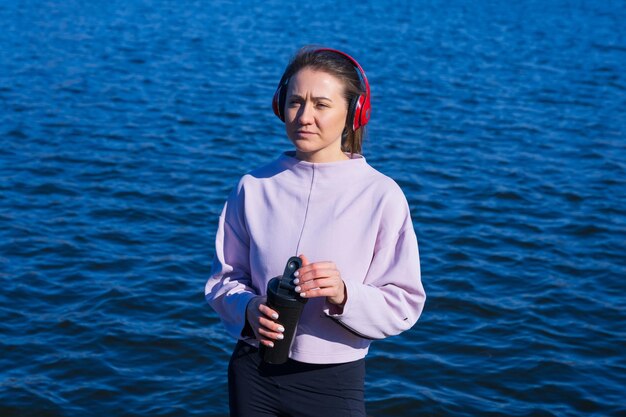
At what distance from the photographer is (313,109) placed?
10.3 feet

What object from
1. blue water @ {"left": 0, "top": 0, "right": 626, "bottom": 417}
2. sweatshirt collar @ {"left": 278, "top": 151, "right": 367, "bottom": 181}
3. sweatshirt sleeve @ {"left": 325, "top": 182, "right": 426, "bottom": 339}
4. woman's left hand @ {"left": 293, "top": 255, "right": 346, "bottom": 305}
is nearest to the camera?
woman's left hand @ {"left": 293, "top": 255, "right": 346, "bottom": 305}

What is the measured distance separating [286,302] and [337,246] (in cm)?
31

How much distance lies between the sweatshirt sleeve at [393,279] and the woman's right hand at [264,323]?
247 mm

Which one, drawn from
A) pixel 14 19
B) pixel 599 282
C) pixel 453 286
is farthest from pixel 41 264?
pixel 14 19

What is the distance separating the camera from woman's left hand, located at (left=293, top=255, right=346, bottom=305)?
2.81m

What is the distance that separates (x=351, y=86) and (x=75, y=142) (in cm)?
899

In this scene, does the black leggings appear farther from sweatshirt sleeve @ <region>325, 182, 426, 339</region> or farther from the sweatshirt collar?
the sweatshirt collar

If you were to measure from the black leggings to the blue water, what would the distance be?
3.14m

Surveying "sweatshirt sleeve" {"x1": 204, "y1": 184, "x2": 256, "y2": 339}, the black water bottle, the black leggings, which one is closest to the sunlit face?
"sweatshirt sleeve" {"x1": 204, "y1": 184, "x2": 256, "y2": 339}

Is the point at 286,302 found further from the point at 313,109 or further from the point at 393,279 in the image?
the point at 313,109

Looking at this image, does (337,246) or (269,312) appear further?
(337,246)

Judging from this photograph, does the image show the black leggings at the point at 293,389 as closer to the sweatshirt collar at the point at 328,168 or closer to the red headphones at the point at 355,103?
the sweatshirt collar at the point at 328,168

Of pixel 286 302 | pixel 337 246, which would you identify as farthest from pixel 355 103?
pixel 286 302

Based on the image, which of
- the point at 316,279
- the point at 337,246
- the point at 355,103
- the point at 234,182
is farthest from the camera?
the point at 234,182
